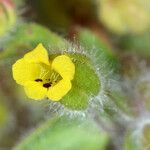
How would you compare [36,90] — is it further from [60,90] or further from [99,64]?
[99,64]

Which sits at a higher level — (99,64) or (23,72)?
(99,64)

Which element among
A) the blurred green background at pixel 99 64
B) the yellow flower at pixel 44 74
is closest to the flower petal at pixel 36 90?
the yellow flower at pixel 44 74

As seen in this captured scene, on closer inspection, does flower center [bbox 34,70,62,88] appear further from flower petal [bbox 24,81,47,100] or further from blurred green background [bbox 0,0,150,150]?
blurred green background [bbox 0,0,150,150]

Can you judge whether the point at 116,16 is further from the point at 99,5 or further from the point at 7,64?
the point at 7,64

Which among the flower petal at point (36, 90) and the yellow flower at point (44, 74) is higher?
the yellow flower at point (44, 74)

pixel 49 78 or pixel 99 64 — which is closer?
pixel 49 78

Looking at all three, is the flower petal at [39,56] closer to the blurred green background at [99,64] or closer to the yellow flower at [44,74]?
the yellow flower at [44,74]

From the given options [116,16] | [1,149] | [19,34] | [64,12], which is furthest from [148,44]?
[1,149]

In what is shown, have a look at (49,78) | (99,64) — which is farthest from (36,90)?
(99,64)
